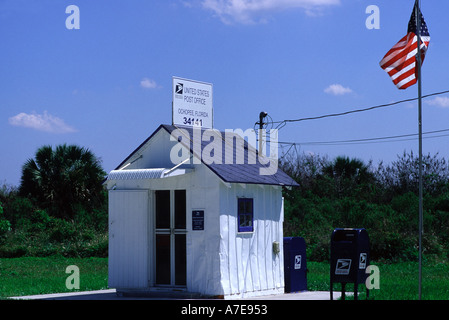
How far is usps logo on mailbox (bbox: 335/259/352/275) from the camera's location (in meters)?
13.6

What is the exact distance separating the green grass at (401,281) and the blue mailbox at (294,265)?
0.75 meters

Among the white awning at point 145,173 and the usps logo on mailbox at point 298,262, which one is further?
the usps logo on mailbox at point 298,262

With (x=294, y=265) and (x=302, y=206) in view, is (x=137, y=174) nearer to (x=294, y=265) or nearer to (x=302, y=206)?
(x=294, y=265)

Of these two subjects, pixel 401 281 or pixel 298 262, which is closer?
pixel 298 262

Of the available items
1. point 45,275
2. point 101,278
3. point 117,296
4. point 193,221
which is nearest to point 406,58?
point 193,221

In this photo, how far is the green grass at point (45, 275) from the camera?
1783 centimetres

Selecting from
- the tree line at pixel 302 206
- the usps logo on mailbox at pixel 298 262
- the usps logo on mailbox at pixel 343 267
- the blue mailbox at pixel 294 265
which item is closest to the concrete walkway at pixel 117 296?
the blue mailbox at pixel 294 265

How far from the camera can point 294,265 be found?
16422mm

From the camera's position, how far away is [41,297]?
15812 mm

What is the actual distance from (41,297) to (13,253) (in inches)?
639

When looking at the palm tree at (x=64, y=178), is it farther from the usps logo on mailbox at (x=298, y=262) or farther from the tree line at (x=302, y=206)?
the usps logo on mailbox at (x=298, y=262)

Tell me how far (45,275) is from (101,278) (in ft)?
8.69

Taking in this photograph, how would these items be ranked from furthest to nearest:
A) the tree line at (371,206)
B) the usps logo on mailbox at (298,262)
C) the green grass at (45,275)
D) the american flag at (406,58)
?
the tree line at (371,206), the green grass at (45,275), the usps logo on mailbox at (298,262), the american flag at (406,58)

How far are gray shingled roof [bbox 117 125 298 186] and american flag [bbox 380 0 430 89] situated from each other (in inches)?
144
